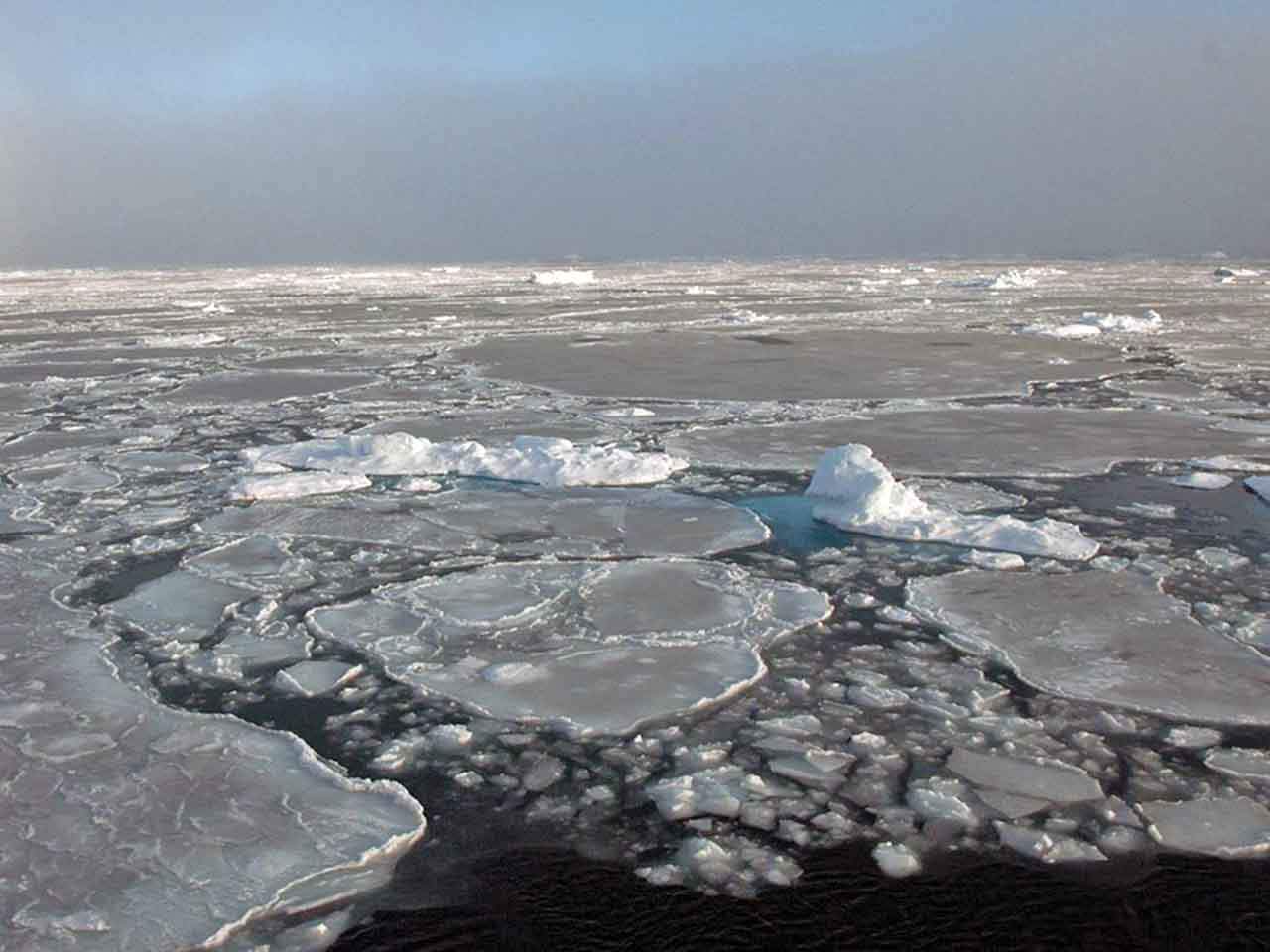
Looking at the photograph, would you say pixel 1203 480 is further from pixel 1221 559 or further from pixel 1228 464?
pixel 1221 559

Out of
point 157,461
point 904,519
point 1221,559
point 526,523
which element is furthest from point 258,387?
point 1221,559

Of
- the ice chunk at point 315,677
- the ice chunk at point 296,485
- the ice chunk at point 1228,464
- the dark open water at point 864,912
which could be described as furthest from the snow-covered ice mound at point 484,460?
the dark open water at point 864,912

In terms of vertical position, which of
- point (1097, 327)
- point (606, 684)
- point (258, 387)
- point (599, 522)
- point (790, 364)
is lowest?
point (1097, 327)

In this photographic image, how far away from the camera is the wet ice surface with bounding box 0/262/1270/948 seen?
3176 mm

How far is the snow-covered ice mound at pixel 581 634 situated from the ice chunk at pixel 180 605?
50cm

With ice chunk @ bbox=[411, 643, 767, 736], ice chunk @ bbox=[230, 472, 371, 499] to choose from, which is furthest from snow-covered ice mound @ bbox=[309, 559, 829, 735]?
ice chunk @ bbox=[230, 472, 371, 499]

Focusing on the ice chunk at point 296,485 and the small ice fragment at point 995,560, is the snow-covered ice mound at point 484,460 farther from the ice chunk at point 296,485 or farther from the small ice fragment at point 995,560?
the small ice fragment at point 995,560

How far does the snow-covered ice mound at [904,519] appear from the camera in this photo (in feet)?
20.1

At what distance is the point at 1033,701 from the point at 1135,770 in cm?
58

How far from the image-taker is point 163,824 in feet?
10.6

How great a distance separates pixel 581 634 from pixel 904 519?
261 centimetres

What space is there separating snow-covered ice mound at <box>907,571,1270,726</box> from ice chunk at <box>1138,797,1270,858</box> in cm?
68

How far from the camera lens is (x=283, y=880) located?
116 inches

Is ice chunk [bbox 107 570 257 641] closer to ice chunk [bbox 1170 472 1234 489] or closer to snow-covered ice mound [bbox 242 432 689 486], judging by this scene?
snow-covered ice mound [bbox 242 432 689 486]
